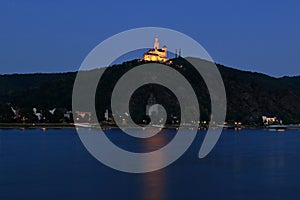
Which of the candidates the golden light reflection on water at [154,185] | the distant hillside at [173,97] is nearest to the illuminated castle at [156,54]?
the distant hillside at [173,97]

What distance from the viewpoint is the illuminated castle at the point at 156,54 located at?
6201 inches

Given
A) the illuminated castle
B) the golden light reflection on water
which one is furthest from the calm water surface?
the illuminated castle

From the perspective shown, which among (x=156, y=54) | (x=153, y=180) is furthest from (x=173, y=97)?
(x=153, y=180)

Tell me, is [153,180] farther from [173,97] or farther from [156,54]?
[156,54]

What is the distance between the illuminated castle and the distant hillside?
458 centimetres

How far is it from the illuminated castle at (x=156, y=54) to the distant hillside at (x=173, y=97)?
180 inches

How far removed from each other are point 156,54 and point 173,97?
3142 cm

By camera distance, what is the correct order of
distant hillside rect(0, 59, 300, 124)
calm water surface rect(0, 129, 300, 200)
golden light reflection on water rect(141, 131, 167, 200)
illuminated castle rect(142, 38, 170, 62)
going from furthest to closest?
illuminated castle rect(142, 38, 170, 62)
distant hillside rect(0, 59, 300, 124)
calm water surface rect(0, 129, 300, 200)
golden light reflection on water rect(141, 131, 167, 200)

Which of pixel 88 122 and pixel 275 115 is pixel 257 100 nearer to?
pixel 275 115

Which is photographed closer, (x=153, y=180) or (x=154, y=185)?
(x=154, y=185)

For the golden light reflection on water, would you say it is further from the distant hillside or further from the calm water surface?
the distant hillside

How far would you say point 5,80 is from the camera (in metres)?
165

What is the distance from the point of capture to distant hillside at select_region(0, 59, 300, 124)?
417 ft

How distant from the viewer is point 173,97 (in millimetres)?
131750
